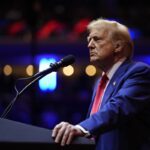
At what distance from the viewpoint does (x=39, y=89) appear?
678 centimetres

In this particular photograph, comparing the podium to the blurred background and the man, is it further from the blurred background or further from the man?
the blurred background

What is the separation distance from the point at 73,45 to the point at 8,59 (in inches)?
59.7

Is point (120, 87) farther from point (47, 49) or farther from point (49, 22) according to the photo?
point (49, 22)

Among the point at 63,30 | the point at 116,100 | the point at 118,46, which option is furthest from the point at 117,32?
the point at 63,30

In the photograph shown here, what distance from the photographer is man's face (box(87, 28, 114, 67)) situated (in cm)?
214

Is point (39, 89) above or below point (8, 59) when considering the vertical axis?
below

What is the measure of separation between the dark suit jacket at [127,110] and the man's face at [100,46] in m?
0.07

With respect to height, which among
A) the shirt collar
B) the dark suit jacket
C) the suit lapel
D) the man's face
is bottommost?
the dark suit jacket

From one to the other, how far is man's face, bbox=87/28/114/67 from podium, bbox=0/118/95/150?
64cm

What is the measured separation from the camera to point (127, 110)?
1854mm

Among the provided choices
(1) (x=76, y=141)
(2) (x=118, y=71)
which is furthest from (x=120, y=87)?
(1) (x=76, y=141)

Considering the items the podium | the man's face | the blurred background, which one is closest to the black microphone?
the man's face

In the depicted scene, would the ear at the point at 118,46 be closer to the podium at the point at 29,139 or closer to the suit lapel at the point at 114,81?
the suit lapel at the point at 114,81

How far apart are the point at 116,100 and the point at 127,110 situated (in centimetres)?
5
